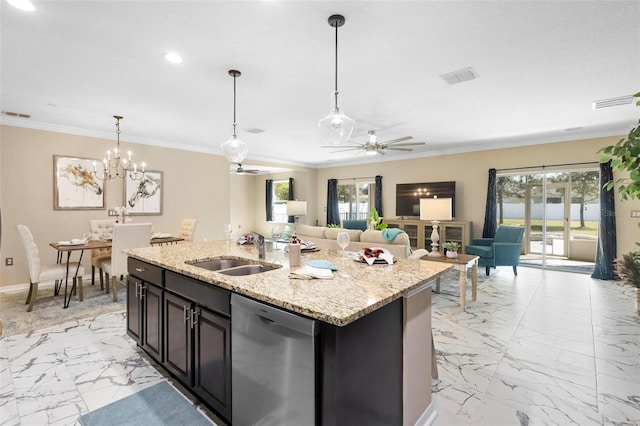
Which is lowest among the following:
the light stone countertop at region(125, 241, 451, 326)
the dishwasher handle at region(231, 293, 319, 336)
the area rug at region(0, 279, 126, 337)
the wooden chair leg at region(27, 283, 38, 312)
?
the area rug at region(0, 279, 126, 337)

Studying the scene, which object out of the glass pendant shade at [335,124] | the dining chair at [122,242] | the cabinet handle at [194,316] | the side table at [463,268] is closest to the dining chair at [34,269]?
the dining chair at [122,242]

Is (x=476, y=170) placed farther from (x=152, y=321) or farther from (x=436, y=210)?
(x=152, y=321)

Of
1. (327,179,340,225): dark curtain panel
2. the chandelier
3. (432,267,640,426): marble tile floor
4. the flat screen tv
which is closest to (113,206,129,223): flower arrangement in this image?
the chandelier

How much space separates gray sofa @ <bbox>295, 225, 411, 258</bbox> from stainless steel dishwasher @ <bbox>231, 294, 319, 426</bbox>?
268 centimetres

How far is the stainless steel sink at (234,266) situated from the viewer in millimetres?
2245

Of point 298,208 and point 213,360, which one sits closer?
point 213,360

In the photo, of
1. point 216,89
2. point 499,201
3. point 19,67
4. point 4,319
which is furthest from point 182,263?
point 499,201

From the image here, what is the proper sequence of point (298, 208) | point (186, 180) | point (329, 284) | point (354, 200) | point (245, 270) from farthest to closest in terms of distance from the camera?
point (354, 200) < point (298, 208) < point (186, 180) < point (245, 270) < point (329, 284)

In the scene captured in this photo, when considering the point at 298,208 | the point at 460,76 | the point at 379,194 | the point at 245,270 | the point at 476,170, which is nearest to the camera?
the point at 245,270

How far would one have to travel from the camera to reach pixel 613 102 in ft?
12.6

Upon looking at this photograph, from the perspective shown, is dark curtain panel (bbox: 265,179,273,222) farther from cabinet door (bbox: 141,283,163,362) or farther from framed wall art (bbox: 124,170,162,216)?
cabinet door (bbox: 141,283,163,362)

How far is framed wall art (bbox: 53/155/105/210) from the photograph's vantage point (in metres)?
4.92

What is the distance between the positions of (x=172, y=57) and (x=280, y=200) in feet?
28.0

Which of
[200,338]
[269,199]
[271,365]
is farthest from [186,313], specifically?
[269,199]
